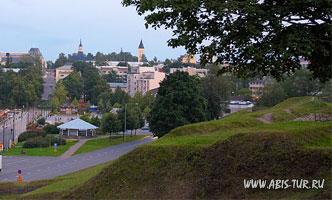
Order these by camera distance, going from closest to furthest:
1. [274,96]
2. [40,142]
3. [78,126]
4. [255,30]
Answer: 1. [255,30]
2. [40,142]
3. [274,96]
4. [78,126]

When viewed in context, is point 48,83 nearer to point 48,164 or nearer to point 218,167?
point 48,164

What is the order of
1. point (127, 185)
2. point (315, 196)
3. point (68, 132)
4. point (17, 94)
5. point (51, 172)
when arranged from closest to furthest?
point (315, 196)
point (127, 185)
point (51, 172)
point (68, 132)
point (17, 94)

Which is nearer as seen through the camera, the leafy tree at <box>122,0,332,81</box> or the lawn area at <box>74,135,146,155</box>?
the leafy tree at <box>122,0,332,81</box>

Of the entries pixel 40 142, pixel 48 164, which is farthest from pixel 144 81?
pixel 48 164

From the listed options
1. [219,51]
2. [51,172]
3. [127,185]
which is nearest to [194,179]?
[127,185]

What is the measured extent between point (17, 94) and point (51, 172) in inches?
2421

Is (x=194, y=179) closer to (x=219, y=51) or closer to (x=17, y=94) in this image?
(x=219, y=51)

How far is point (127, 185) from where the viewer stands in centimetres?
1291

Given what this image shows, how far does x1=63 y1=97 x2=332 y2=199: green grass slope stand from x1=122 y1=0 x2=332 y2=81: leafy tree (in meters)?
1.91

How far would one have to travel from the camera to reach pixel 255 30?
34.3ft

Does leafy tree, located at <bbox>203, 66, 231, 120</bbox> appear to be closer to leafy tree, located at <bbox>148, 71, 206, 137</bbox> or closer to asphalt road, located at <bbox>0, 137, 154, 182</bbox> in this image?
leafy tree, located at <bbox>148, 71, 206, 137</bbox>

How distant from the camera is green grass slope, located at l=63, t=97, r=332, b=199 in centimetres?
1083

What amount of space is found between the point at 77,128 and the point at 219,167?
4503 centimetres

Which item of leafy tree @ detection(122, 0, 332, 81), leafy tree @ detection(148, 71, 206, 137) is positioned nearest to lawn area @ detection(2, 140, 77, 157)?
leafy tree @ detection(148, 71, 206, 137)
